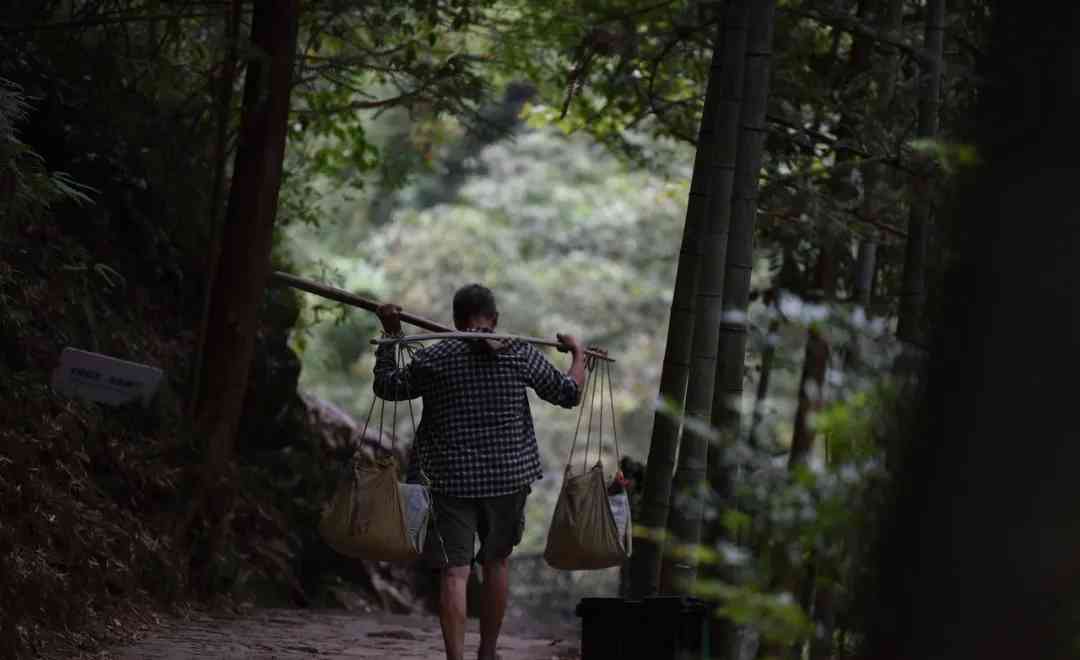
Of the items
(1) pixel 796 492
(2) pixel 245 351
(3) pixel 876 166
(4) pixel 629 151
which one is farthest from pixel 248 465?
(1) pixel 796 492

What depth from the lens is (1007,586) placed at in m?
2.32

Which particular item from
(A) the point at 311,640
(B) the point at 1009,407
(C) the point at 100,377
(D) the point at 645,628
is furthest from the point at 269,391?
(B) the point at 1009,407

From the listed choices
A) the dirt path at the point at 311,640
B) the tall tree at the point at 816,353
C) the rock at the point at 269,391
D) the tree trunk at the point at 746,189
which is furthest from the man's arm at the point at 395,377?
the rock at the point at 269,391

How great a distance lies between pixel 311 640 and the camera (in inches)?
317

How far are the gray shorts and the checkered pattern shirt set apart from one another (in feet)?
0.20

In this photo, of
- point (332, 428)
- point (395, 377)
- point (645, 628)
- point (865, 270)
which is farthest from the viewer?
point (332, 428)

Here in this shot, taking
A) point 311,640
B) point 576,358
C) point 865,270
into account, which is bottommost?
point 311,640

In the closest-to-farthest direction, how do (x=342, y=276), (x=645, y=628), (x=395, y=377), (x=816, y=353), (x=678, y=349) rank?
(x=645, y=628)
(x=395, y=377)
(x=678, y=349)
(x=816, y=353)
(x=342, y=276)

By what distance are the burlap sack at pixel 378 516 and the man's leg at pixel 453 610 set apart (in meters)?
0.18

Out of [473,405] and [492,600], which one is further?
[492,600]

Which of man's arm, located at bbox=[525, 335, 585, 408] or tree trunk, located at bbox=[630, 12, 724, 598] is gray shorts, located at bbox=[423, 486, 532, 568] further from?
tree trunk, located at bbox=[630, 12, 724, 598]

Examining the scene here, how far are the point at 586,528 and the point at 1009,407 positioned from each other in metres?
3.96

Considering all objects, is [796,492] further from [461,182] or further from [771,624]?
[461,182]

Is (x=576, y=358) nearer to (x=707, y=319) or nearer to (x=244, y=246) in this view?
(x=707, y=319)
